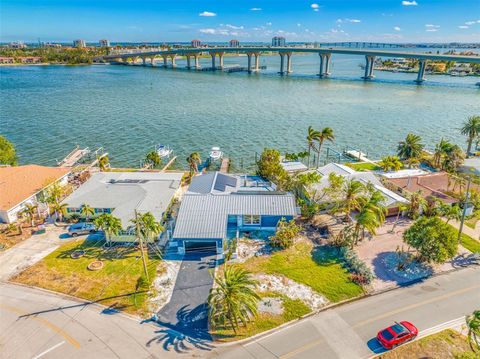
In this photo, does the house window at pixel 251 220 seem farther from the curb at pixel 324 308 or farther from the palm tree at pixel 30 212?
the palm tree at pixel 30 212

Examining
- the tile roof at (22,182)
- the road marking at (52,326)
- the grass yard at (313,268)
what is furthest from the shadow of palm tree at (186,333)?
the tile roof at (22,182)

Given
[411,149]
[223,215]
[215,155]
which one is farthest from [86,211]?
[411,149]

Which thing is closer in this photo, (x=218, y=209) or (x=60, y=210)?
(x=218, y=209)

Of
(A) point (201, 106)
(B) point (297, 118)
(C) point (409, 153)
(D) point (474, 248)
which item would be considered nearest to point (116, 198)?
(D) point (474, 248)

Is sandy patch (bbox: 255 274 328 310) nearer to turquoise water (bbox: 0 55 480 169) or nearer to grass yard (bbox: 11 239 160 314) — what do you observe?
grass yard (bbox: 11 239 160 314)

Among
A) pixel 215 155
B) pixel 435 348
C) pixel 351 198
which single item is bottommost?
pixel 435 348

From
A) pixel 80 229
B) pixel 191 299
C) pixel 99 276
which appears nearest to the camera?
pixel 191 299

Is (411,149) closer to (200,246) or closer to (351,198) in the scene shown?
(351,198)
